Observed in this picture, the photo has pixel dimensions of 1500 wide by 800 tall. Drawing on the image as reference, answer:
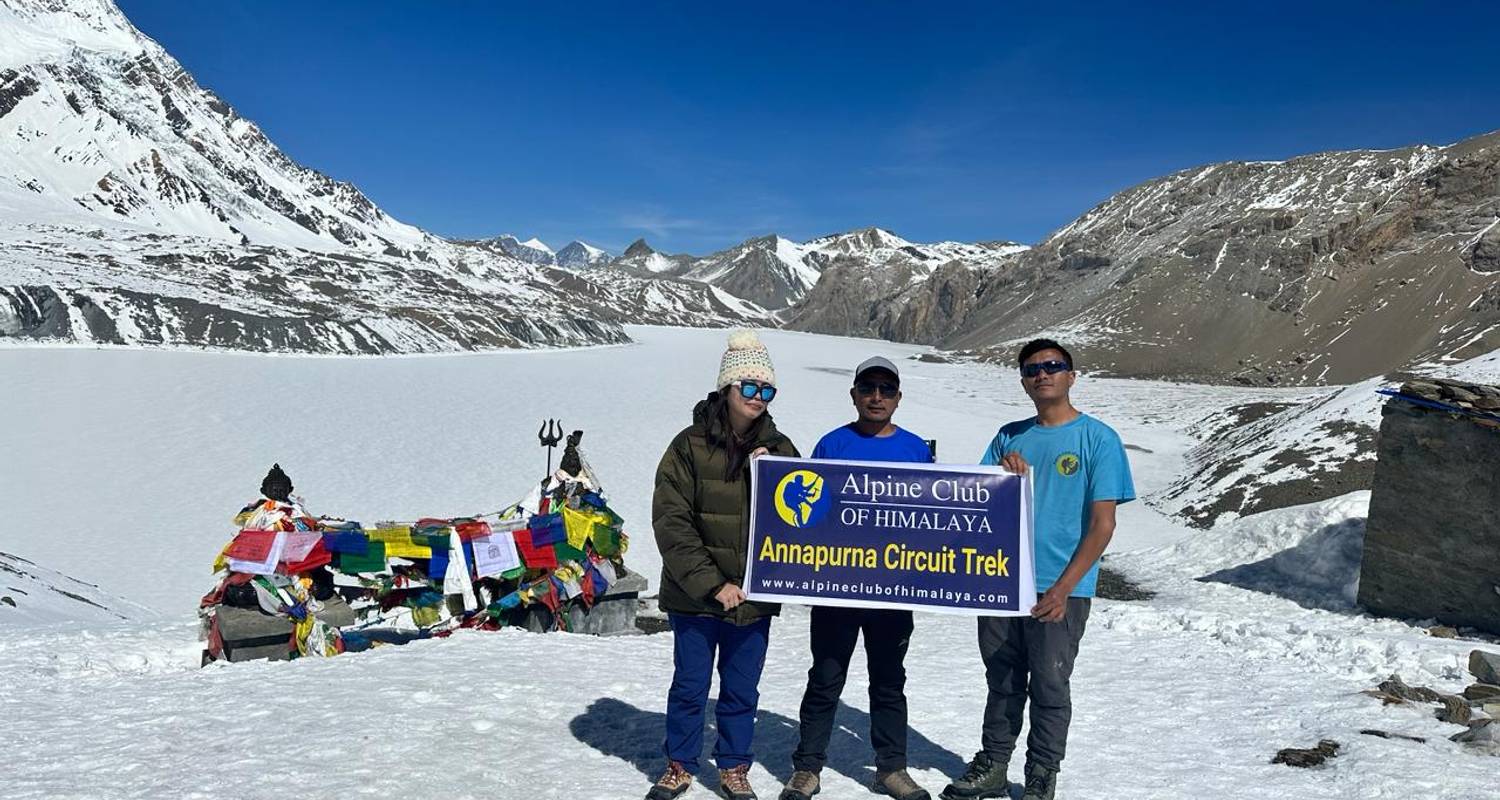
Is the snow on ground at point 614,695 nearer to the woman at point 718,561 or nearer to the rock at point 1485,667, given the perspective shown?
the rock at point 1485,667

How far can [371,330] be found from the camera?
6906cm

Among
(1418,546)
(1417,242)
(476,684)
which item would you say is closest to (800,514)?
(476,684)

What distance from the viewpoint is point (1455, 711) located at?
579cm

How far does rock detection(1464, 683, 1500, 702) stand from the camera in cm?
614

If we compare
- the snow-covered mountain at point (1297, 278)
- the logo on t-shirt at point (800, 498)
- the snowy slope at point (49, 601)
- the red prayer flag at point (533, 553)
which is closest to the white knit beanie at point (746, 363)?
the logo on t-shirt at point (800, 498)

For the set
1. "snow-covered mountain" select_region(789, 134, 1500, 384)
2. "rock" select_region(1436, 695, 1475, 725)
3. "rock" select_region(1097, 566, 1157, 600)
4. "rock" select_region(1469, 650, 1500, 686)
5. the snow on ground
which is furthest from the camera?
"snow-covered mountain" select_region(789, 134, 1500, 384)

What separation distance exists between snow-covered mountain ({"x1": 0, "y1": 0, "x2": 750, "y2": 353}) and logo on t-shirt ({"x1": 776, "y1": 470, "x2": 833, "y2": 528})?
66060 millimetres

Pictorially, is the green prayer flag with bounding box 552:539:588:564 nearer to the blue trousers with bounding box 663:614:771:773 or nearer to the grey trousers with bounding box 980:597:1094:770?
the blue trousers with bounding box 663:614:771:773

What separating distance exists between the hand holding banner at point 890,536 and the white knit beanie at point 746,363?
0.44m

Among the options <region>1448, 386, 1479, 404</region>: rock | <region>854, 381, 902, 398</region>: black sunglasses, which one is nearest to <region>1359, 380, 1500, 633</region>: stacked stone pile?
<region>1448, 386, 1479, 404</region>: rock

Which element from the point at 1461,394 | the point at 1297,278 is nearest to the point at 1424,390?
the point at 1461,394

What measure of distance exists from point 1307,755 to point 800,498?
12.4 ft

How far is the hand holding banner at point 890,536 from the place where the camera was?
4.46 m

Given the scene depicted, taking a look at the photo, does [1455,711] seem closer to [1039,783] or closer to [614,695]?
[1039,783]
